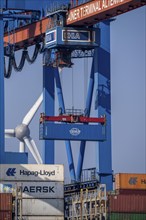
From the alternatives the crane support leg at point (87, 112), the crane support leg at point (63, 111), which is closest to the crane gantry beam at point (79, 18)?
the crane support leg at point (63, 111)

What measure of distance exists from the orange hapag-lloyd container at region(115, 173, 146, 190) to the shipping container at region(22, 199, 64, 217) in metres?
5.73

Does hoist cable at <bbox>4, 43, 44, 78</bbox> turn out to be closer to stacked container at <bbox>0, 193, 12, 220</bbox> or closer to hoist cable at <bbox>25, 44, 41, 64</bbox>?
hoist cable at <bbox>25, 44, 41, 64</bbox>

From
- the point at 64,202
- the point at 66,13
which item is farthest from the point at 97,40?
the point at 64,202

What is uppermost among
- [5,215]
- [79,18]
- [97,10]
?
[97,10]

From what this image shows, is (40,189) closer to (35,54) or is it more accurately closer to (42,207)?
(42,207)

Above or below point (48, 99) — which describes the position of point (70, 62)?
above

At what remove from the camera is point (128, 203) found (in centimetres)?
10412

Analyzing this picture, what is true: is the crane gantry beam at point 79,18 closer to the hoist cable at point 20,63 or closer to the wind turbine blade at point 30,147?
the hoist cable at point 20,63

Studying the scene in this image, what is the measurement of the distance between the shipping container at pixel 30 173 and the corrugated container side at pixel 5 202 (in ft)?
15.6

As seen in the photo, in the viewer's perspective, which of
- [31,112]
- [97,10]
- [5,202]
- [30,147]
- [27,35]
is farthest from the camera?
[30,147]

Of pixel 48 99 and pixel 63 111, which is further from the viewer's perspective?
pixel 63 111

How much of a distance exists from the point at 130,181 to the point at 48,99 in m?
13.0

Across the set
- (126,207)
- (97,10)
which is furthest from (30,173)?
(97,10)

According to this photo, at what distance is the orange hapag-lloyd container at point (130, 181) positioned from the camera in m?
111
